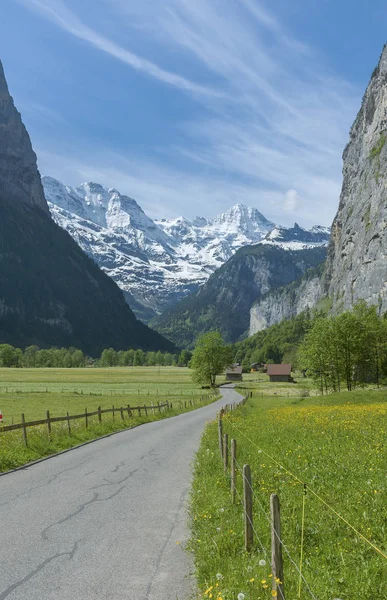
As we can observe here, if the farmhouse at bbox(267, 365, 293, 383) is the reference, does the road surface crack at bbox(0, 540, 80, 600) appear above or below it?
above

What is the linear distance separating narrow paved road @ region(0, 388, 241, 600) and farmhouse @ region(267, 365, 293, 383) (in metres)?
149

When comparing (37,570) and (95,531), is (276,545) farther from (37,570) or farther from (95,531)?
(95,531)

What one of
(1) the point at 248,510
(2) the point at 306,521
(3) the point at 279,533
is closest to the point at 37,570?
(1) the point at 248,510

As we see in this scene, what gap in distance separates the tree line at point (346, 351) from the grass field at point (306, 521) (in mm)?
57139

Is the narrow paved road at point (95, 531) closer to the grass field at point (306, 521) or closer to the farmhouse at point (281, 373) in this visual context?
the grass field at point (306, 521)

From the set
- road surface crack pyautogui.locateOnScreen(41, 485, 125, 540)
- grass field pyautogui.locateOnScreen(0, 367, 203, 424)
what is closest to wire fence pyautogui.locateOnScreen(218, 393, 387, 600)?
road surface crack pyautogui.locateOnScreen(41, 485, 125, 540)

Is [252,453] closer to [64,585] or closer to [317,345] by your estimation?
[64,585]

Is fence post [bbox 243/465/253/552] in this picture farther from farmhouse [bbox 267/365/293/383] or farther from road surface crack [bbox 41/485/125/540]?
farmhouse [bbox 267/365/293/383]

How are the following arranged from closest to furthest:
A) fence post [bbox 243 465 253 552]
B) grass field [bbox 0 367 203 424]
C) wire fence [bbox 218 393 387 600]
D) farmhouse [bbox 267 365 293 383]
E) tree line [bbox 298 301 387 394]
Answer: wire fence [bbox 218 393 387 600]
fence post [bbox 243 465 253 552]
grass field [bbox 0 367 203 424]
tree line [bbox 298 301 387 394]
farmhouse [bbox 267 365 293 383]

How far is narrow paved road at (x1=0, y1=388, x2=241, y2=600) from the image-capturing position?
809cm

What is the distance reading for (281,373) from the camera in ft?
544

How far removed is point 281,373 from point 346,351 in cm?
9304

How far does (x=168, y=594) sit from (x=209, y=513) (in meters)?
3.69

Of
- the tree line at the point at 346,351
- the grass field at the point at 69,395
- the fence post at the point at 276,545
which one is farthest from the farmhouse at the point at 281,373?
the fence post at the point at 276,545
